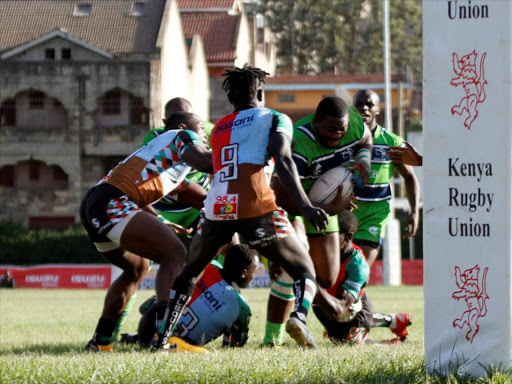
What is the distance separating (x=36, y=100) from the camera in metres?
55.2

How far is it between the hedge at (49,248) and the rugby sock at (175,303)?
4231 centimetres

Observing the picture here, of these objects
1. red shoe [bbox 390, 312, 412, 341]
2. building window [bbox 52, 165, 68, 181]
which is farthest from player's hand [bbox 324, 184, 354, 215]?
building window [bbox 52, 165, 68, 181]

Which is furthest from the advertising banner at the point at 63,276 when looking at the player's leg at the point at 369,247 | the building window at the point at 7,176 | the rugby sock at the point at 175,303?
the rugby sock at the point at 175,303

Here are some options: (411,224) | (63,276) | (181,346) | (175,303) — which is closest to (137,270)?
(181,346)

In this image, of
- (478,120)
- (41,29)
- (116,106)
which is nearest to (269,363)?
(478,120)

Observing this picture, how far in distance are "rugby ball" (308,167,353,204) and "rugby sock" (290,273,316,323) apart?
1.04 metres

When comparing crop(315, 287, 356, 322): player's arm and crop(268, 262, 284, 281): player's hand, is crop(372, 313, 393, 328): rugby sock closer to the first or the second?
crop(315, 287, 356, 322): player's arm

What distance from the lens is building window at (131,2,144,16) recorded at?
191 feet

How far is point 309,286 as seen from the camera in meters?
8.35

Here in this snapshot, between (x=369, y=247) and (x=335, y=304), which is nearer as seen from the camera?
(x=335, y=304)

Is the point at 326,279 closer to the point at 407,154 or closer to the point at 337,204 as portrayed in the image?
the point at 337,204

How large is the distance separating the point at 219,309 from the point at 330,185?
1.55 meters

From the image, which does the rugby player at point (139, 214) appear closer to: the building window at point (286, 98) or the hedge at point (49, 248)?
the hedge at point (49, 248)

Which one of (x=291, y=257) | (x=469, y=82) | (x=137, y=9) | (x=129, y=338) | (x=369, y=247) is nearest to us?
(x=469, y=82)
